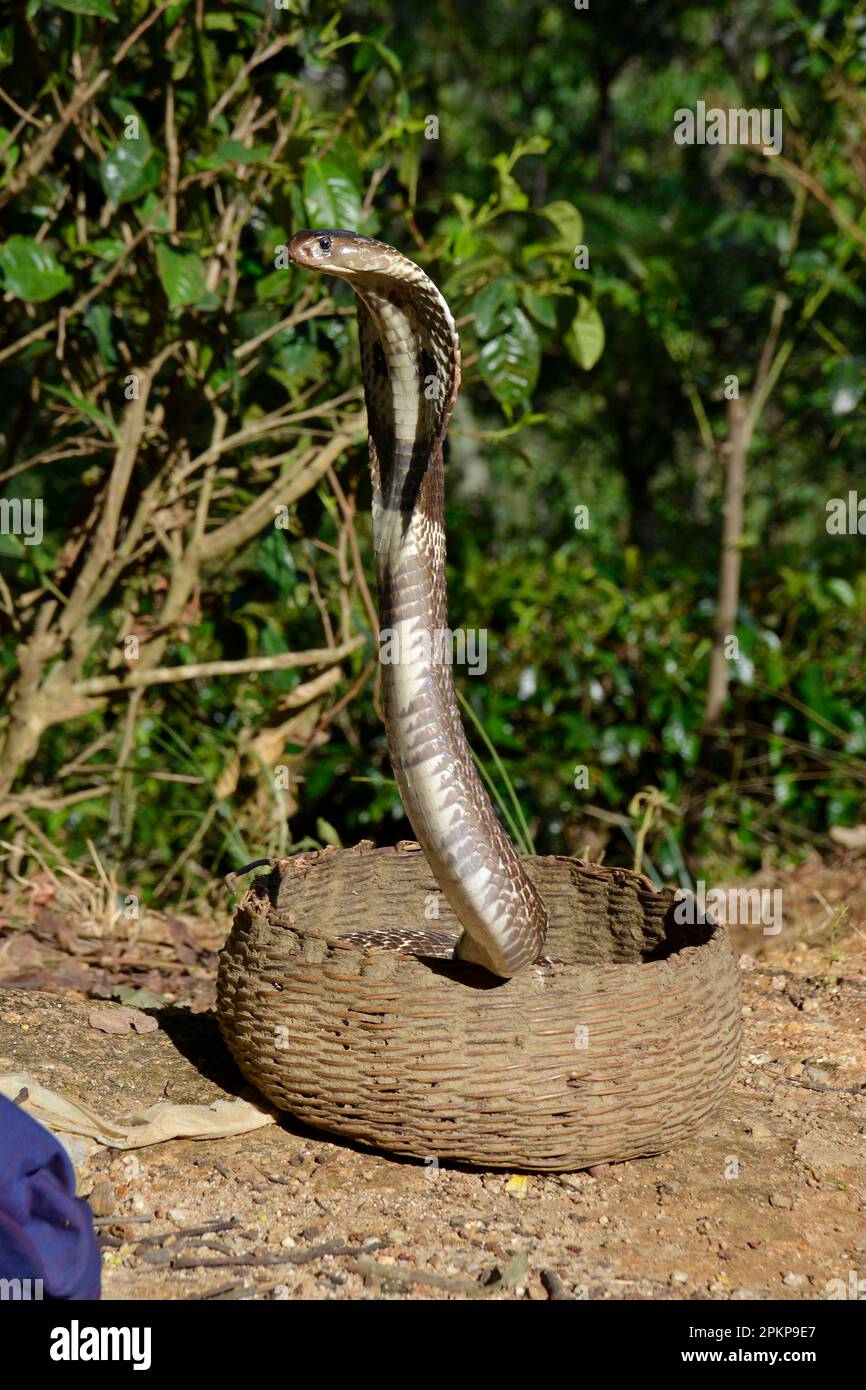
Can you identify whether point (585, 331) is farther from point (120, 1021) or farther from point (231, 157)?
point (120, 1021)

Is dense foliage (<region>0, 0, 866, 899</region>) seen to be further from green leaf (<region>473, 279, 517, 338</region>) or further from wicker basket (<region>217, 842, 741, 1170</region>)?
wicker basket (<region>217, 842, 741, 1170</region>)

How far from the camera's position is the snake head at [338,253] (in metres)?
2.13

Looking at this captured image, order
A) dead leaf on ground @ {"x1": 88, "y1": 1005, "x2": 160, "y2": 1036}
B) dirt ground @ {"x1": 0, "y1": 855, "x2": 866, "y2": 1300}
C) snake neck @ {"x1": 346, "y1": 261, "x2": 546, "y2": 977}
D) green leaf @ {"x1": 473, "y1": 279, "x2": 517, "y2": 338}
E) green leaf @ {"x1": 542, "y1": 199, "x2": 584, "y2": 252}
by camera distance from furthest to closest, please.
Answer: green leaf @ {"x1": 542, "y1": 199, "x2": 584, "y2": 252} → green leaf @ {"x1": 473, "y1": 279, "x2": 517, "y2": 338} → dead leaf on ground @ {"x1": 88, "y1": 1005, "x2": 160, "y2": 1036} → snake neck @ {"x1": 346, "y1": 261, "x2": 546, "y2": 977} → dirt ground @ {"x1": 0, "y1": 855, "x2": 866, "y2": 1300}

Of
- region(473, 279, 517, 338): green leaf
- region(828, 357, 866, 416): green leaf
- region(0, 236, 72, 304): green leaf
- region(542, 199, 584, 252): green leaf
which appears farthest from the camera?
region(828, 357, 866, 416): green leaf

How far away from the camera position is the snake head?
2.13m

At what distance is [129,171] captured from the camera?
A: 3.50 m

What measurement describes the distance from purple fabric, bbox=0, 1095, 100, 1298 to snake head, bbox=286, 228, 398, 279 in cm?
136

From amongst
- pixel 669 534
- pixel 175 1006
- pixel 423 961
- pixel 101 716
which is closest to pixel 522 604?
pixel 101 716

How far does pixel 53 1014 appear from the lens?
10.7ft

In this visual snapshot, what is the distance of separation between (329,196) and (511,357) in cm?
65

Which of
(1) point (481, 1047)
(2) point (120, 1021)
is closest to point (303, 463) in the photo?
(2) point (120, 1021)

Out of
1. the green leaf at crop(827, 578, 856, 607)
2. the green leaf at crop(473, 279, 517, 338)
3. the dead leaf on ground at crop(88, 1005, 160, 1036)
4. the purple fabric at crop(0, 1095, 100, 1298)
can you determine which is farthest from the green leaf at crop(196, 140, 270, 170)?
the green leaf at crop(827, 578, 856, 607)

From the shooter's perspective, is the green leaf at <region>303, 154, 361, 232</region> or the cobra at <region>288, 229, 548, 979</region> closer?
the cobra at <region>288, 229, 548, 979</region>

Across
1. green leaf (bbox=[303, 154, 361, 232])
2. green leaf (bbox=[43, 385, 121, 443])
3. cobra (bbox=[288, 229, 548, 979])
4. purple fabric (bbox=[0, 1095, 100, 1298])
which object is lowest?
purple fabric (bbox=[0, 1095, 100, 1298])
